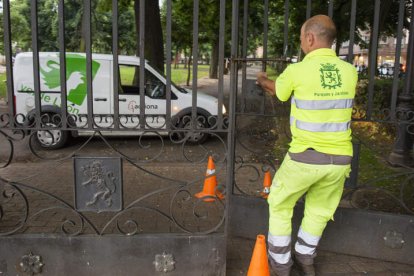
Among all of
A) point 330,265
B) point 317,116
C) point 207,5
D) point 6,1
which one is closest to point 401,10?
point 317,116

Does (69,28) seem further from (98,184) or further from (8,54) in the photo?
(98,184)

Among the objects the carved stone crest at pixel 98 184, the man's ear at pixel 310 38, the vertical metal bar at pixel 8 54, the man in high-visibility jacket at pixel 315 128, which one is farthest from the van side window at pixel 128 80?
the man's ear at pixel 310 38

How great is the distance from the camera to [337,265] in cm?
386

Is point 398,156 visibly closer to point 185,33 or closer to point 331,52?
point 331,52

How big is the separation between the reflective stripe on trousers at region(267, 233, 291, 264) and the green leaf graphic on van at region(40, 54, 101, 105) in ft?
21.5

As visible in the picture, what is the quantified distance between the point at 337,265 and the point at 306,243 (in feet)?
1.91

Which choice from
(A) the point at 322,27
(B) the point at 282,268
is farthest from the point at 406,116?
(B) the point at 282,268

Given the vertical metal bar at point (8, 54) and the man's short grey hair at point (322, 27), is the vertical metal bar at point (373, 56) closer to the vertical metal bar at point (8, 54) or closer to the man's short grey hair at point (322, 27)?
the man's short grey hair at point (322, 27)

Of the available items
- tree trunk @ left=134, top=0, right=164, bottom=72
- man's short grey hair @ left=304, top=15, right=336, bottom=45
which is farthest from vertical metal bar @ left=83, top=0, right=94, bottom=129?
tree trunk @ left=134, top=0, right=164, bottom=72

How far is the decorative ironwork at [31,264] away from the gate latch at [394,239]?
2.98 m

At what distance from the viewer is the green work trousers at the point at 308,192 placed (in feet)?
10.5

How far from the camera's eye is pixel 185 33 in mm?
23828

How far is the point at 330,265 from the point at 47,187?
402 centimetres

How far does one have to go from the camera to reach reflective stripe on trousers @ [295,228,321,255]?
3.47m
